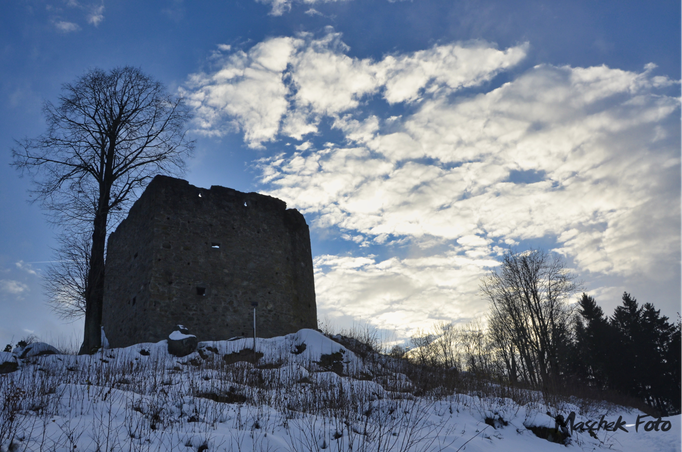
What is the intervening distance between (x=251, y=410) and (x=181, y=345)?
5.72 m

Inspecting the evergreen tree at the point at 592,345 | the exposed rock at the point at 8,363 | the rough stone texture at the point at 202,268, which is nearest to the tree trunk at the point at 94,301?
the rough stone texture at the point at 202,268

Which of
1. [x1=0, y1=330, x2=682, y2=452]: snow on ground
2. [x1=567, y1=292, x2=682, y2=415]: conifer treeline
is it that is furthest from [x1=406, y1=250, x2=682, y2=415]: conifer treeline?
[x1=0, y1=330, x2=682, y2=452]: snow on ground

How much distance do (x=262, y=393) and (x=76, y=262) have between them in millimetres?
11118

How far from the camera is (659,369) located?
27500mm

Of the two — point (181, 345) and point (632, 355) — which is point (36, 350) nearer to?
point (181, 345)

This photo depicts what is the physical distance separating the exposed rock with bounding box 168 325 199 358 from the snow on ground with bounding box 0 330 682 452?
0.25 m

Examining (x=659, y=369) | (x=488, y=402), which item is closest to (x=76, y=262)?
(x=488, y=402)

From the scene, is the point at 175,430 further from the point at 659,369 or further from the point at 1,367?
the point at 659,369

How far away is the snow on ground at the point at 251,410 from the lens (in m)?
4.08

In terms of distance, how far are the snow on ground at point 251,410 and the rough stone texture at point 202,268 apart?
2285 mm

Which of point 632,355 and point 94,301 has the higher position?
point 94,301

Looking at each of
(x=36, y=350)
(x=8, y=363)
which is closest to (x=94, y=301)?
(x=36, y=350)

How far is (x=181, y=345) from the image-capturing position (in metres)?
10.4

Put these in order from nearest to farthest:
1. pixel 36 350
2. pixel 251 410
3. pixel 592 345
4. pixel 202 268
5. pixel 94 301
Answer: pixel 251 410 < pixel 36 350 < pixel 94 301 < pixel 202 268 < pixel 592 345
